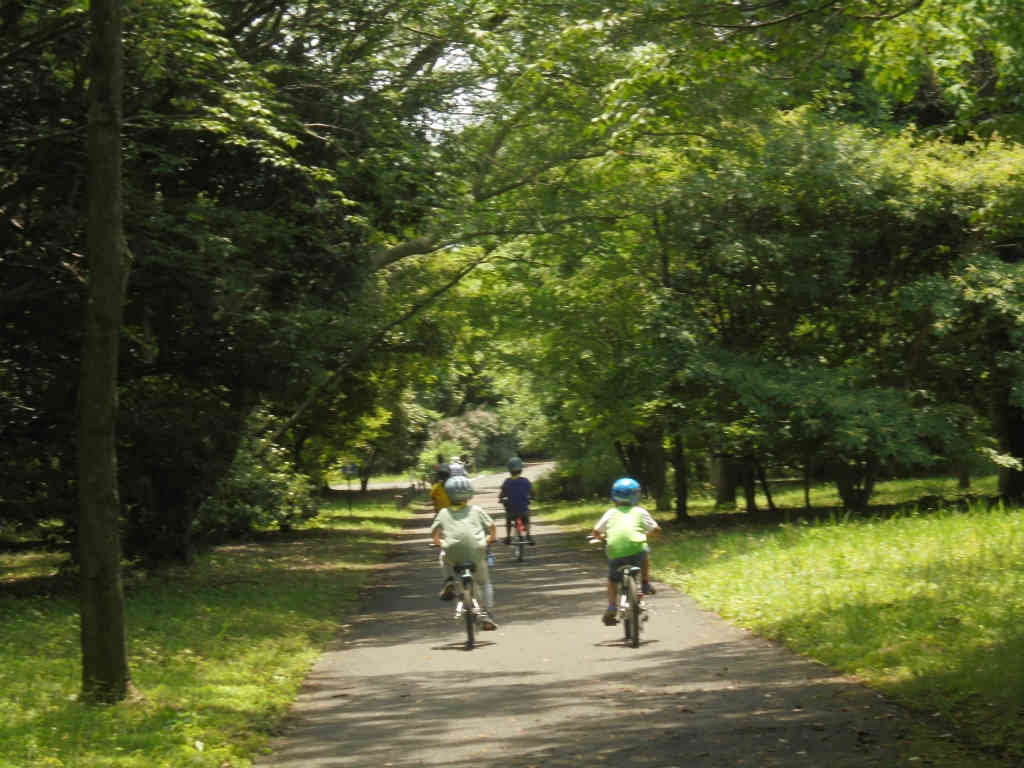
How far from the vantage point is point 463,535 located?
1384 cm

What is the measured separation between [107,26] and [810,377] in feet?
57.4

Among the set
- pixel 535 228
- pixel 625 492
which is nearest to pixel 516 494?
pixel 535 228

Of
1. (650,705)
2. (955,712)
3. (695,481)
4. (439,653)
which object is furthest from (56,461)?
(695,481)

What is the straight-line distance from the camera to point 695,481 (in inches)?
1775

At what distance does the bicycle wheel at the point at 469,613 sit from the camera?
13422 millimetres

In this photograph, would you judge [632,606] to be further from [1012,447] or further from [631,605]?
[1012,447]

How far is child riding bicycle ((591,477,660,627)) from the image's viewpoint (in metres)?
13.2

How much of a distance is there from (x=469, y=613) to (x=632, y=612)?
5.73 feet

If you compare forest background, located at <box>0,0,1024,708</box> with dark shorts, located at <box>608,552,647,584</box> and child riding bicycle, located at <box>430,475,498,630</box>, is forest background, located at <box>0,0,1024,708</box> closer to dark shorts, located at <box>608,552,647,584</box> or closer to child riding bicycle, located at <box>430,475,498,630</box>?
child riding bicycle, located at <box>430,475,498,630</box>

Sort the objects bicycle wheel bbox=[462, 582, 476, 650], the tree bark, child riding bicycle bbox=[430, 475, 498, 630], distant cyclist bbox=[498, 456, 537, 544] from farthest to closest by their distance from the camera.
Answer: the tree bark
distant cyclist bbox=[498, 456, 537, 544]
child riding bicycle bbox=[430, 475, 498, 630]
bicycle wheel bbox=[462, 582, 476, 650]

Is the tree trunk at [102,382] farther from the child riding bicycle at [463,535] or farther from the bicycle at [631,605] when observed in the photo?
the bicycle at [631,605]

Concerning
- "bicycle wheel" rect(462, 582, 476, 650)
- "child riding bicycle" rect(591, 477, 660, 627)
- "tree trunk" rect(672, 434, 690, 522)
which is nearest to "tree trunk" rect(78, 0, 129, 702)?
"bicycle wheel" rect(462, 582, 476, 650)

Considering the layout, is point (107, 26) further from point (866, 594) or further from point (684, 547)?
point (684, 547)

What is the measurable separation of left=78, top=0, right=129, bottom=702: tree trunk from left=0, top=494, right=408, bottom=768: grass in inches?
18.4
